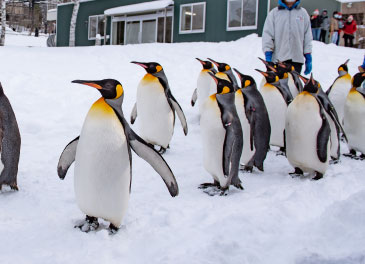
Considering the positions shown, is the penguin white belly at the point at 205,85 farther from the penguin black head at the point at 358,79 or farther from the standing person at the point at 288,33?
the penguin black head at the point at 358,79

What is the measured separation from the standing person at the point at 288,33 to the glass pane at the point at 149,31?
43.2 ft

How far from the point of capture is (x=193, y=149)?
5.04m

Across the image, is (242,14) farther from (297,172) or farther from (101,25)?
(297,172)

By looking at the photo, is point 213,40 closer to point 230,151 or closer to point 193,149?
point 193,149

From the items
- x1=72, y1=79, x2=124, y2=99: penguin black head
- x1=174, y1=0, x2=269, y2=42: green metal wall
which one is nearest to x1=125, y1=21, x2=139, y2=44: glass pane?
x1=174, y1=0, x2=269, y2=42: green metal wall

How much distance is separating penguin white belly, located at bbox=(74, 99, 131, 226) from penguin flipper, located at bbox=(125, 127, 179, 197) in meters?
0.06

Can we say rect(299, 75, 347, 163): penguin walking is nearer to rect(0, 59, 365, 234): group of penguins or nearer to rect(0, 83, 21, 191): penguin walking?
rect(0, 59, 365, 234): group of penguins

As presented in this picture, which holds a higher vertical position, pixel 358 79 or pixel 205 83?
pixel 358 79

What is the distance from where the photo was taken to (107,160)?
92.6 inches

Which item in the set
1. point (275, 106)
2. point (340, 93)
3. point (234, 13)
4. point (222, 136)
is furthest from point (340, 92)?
point (234, 13)

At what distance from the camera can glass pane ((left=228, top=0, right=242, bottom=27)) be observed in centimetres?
1549

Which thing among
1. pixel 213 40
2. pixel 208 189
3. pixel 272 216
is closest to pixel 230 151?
pixel 208 189

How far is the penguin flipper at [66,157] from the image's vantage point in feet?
8.50

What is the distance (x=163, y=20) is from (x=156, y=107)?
47.9ft
